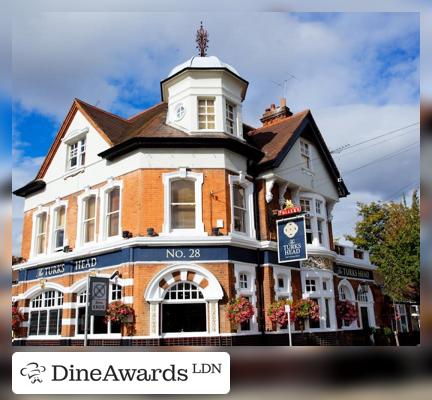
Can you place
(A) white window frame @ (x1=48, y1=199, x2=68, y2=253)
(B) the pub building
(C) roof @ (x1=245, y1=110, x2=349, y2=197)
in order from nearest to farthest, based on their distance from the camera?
(B) the pub building, (C) roof @ (x1=245, y1=110, x2=349, y2=197), (A) white window frame @ (x1=48, y1=199, x2=68, y2=253)

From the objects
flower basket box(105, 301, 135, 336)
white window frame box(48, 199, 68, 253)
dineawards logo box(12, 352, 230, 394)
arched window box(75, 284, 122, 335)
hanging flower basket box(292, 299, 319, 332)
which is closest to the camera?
dineawards logo box(12, 352, 230, 394)

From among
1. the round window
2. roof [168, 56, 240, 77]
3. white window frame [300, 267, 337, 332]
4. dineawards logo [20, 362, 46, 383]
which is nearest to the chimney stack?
roof [168, 56, 240, 77]

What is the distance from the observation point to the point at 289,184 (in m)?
10.7

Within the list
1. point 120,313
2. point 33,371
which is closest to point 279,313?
point 120,313

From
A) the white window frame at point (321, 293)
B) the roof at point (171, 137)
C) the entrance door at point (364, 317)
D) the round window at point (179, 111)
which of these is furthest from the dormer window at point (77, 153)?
the entrance door at point (364, 317)

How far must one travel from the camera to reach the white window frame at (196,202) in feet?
31.0

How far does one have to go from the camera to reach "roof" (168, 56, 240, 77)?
386 inches

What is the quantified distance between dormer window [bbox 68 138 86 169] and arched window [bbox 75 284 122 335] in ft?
8.97

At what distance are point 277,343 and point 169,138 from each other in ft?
15.0

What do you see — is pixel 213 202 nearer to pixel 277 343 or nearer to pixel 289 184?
pixel 289 184

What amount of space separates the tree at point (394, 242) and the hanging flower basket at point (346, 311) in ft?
3.09

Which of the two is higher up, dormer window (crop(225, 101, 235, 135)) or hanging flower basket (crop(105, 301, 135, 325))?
dormer window (crop(225, 101, 235, 135))

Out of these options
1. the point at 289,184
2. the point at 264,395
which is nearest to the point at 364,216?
the point at 289,184

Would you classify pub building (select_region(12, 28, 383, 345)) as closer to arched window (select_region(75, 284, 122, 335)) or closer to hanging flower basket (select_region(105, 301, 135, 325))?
arched window (select_region(75, 284, 122, 335))
